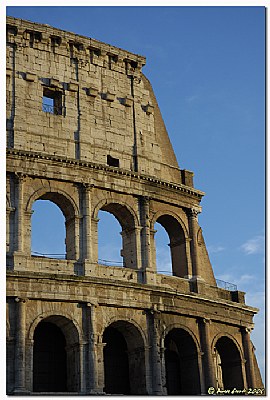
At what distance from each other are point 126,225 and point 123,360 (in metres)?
4.86

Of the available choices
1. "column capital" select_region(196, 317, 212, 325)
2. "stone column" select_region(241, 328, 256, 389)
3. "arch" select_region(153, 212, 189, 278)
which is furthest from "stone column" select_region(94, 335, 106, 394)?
"stone column" select_region(241, 328, 256, 389)

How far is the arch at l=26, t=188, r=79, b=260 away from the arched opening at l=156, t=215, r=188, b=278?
13.2ft

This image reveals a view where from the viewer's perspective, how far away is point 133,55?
33188 mm

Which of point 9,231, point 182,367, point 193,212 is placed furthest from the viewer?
point 193,212

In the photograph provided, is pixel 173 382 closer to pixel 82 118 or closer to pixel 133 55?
pixel 82 118

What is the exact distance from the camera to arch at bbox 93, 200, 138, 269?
99.2 ft

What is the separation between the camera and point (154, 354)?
2861cm

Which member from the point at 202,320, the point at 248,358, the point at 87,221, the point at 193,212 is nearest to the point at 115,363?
the point at 202,320

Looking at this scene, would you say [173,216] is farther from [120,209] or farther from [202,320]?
[202,320]

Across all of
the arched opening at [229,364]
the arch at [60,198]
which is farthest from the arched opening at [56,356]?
the arched opening at [229,364]

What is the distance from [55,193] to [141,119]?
17.8 feet

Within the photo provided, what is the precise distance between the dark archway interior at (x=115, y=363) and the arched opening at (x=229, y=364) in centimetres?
415

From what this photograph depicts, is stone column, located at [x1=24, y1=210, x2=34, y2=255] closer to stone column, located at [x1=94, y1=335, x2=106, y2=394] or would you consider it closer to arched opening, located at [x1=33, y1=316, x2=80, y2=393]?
arched opening, located at [x1=33, y1=316, x2=80, y2=393]

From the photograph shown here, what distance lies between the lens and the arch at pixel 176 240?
3167 centimetres
